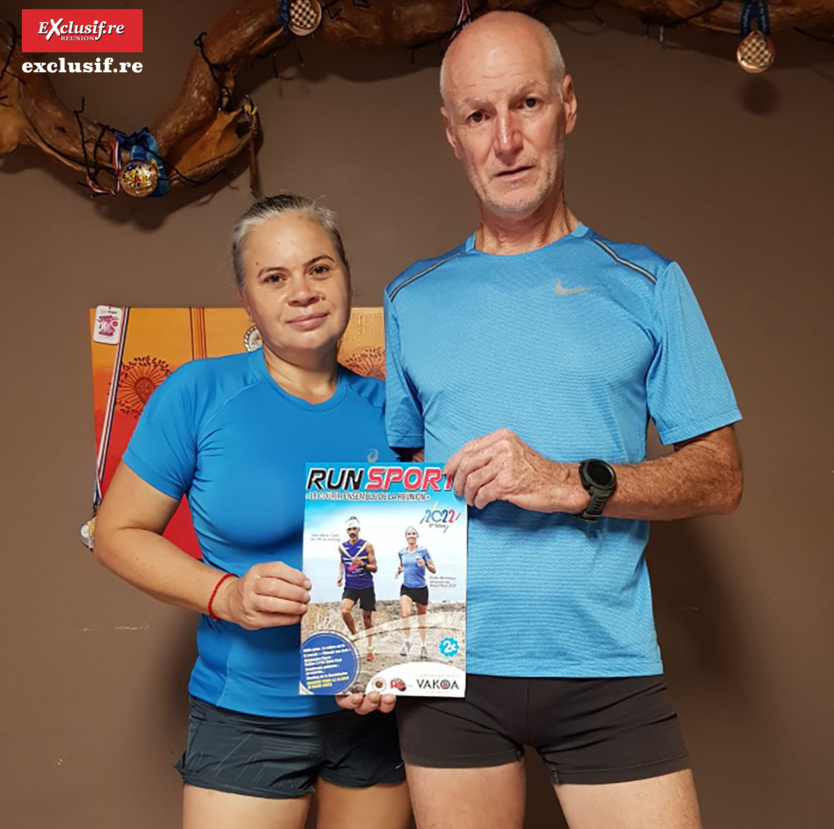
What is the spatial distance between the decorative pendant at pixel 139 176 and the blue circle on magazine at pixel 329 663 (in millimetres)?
1299

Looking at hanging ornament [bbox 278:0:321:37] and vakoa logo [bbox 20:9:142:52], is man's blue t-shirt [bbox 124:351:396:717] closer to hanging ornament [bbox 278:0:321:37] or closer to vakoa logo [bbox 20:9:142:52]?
hanging ornament [bbox 278:0:321:37]

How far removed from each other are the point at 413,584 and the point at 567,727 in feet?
0.96

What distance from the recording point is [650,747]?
4.25 ft

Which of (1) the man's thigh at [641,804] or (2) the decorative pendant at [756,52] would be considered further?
(2) the decorative pendant at [756,52]

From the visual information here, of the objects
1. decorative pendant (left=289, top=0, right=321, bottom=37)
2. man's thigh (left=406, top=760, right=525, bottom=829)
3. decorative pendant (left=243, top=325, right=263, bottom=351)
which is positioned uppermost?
decorative pendant (left=289, top=0, right=321, bottom=37)

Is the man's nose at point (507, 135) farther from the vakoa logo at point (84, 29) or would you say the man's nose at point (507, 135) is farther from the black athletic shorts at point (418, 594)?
the vakoa logo at point (84, 29)

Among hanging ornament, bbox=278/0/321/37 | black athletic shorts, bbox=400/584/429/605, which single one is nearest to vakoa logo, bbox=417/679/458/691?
black athletic shorts, bbox=400/584/429/605

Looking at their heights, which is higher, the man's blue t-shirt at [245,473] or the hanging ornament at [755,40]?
the hanging ornament at [755,40]

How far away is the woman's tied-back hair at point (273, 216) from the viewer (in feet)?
5.40

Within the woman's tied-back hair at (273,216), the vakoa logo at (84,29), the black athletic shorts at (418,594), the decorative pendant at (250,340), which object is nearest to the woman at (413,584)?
the black athletic shorts at (418,594)

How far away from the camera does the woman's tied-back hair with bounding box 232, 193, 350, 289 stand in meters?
1.65

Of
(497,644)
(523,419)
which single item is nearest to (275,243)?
(523,419)

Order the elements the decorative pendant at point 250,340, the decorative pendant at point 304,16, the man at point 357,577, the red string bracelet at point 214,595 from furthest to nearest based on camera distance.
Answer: the decorative pendant at point 250,340
the decorative pendant at point 304,16
the red string bracelet at point 214,595
the man at point 357,577

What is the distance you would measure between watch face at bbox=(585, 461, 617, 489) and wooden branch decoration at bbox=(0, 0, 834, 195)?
138 cm
